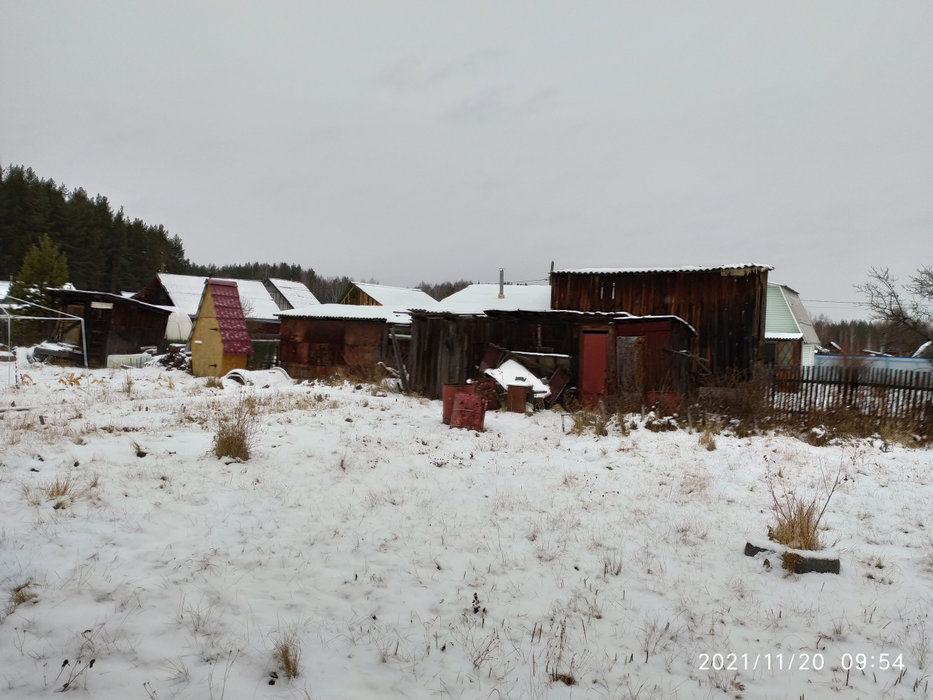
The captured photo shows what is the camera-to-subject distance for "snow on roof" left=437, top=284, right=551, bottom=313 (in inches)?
775

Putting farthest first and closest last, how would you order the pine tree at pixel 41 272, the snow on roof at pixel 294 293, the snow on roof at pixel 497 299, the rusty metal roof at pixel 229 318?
the snow on roof at pixel 294 293 < the pine tree at pixel 41 272 < the snow on roof at pixel 497 299 < the rusty metal roof at pixel 229 318

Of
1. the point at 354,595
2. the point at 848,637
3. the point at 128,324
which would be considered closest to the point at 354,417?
the point at 354,595

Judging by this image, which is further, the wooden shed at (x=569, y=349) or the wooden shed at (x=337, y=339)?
the wooden shed at (x=337, y=339)

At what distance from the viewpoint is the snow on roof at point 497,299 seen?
19688 mm

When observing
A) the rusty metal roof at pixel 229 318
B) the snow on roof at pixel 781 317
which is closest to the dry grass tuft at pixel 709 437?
the rusty metal roof at pixel 229 318

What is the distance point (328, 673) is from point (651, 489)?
4.78 meters

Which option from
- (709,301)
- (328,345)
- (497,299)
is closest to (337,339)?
(328,345)

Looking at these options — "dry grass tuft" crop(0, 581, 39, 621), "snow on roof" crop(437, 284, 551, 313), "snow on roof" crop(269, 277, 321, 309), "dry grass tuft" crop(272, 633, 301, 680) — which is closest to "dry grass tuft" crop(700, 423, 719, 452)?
"dry grass tuft" crop(272, 633, 301, 680)

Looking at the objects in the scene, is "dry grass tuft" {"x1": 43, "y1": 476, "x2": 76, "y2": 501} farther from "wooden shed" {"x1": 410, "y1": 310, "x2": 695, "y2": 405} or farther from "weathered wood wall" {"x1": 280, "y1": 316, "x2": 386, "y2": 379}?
"weathered wood wall" {"x1": 280, "y1": 316, "x2": 386, "y2": 379}

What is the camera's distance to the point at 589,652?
321 cm

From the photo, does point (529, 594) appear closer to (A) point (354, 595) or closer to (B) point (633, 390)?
(A) point (354, 595)

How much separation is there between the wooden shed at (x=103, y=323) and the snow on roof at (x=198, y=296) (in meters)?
7.85

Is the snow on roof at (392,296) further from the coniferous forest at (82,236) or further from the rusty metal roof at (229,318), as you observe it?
the coniferous forest at (82,236)
